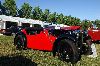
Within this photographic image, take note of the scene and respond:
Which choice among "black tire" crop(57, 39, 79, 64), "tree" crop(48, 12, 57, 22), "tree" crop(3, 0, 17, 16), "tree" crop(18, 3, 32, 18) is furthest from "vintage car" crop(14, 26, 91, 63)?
"tree" crop(48, 12, 57, 22)

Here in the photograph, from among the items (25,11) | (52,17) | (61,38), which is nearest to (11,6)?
(25,11)

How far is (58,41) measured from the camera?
27.9ft

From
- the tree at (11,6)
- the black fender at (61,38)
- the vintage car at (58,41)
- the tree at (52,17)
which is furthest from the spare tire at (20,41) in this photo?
the tree at (52,17)

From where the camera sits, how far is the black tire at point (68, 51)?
25.4 ft

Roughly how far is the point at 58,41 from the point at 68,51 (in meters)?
0.72

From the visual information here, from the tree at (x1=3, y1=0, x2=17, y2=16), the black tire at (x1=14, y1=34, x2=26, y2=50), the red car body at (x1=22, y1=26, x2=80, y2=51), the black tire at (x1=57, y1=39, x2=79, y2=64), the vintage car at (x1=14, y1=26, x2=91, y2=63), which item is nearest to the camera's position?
the black tire at (x1=57, y1=39, x2=79, y2=64)

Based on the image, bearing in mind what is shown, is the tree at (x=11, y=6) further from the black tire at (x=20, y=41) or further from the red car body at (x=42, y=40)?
the red car body at (x=42, y=40)

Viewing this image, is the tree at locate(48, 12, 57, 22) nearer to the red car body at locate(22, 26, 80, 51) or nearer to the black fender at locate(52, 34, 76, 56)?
the red car body at locate(22, 26, 80, 51)

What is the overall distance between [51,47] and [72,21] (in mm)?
101681

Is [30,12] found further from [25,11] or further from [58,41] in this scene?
[58,41]

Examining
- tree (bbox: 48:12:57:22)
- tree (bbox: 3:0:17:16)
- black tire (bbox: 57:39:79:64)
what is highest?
tree (bbox: 3:0:17:16)

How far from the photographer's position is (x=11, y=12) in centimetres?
8100

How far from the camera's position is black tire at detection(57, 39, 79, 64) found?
7.75 meters

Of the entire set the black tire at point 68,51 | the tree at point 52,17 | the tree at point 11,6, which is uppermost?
the tree at point 11,6
